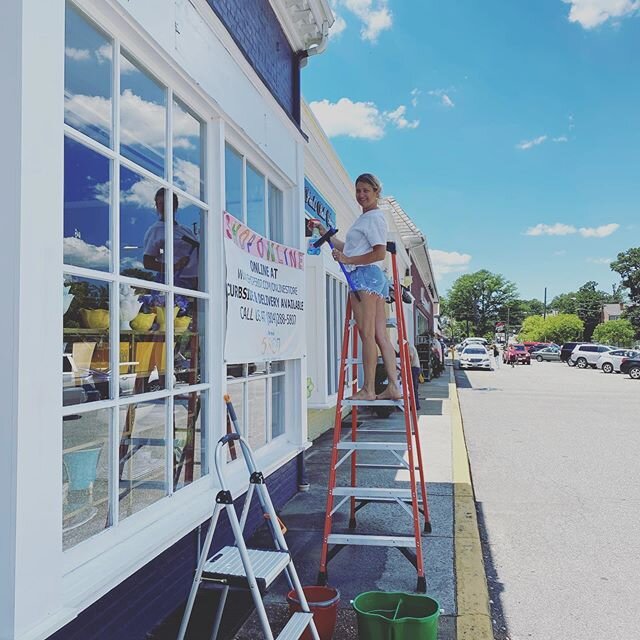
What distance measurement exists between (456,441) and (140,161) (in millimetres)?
7171

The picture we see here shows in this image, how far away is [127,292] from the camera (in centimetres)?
292

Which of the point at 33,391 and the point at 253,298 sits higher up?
the point at 253,298

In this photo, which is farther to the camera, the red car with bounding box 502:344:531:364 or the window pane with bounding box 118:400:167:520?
the red car with bounding box 502:344:531:364

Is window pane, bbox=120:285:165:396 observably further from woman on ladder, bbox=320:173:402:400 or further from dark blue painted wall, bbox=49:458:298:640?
woman on ladder, bbox=320:173:402:400

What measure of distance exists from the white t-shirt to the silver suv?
36238 millimetres

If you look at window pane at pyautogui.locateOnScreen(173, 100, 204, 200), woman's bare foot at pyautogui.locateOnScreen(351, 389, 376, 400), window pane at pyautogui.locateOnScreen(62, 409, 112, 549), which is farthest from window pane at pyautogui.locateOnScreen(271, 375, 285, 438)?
window pane at pyautogui.locateOnScreen(62, 409, 112, 549)

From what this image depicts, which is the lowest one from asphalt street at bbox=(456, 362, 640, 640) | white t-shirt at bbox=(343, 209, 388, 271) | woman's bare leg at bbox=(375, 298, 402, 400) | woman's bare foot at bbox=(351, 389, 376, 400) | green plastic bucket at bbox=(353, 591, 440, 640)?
asphalt street at bbox=(456, 362, 640, 640)

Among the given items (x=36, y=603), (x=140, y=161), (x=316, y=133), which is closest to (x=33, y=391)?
(x=36, y=603)

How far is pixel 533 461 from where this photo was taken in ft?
26.7

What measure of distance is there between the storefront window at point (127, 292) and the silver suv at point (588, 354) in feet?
123

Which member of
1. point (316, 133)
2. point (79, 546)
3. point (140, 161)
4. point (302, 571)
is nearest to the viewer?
point (79, 546)

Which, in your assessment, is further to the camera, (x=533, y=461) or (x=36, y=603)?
(x=533, y=461)

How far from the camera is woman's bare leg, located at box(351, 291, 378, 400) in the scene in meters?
4.34

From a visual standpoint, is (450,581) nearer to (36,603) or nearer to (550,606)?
(550,606)
